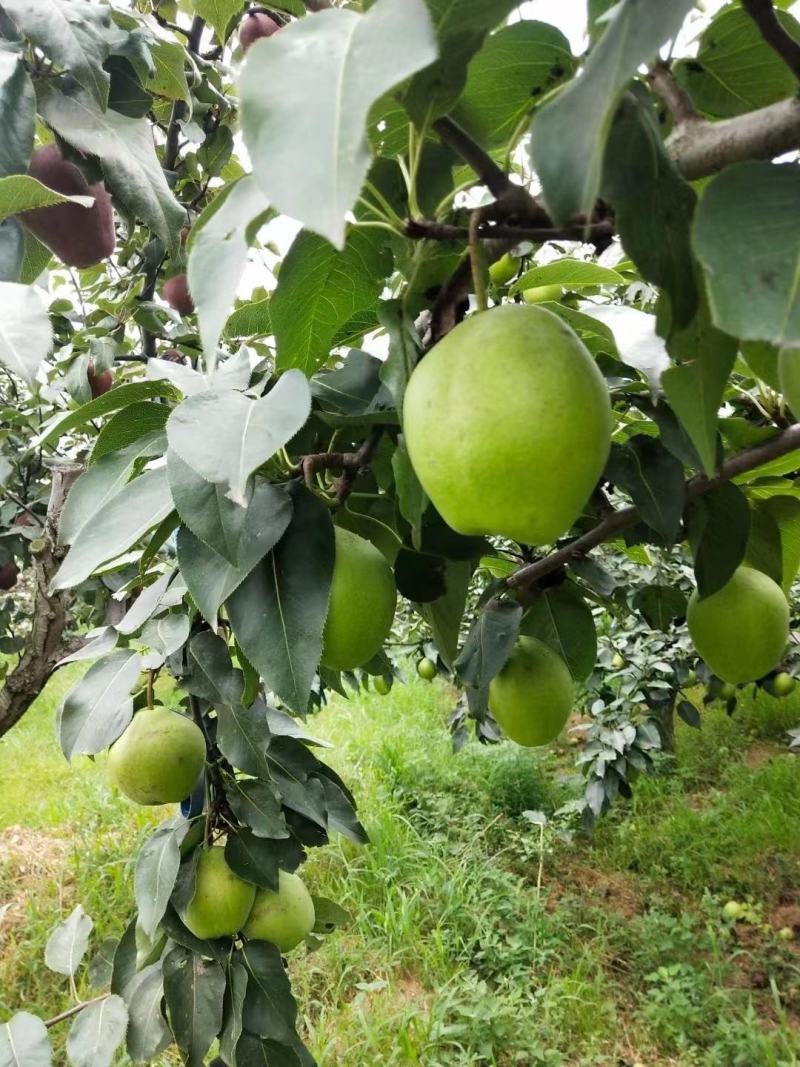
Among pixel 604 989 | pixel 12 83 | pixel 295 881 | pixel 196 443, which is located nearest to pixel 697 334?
pixel 196 443

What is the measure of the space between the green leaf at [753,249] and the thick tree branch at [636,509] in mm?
408

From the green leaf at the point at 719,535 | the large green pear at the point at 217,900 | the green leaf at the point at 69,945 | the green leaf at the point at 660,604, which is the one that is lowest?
the green leaf at the point at 69,945

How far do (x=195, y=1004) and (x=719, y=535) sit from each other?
105 cm

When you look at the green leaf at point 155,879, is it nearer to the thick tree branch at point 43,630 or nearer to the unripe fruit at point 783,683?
the thick tree branch at point 43,630

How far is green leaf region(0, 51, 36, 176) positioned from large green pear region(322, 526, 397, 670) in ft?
1.74

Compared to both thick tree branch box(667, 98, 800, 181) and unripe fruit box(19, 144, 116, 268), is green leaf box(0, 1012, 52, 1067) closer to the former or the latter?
unripe fruit box(19, 144, 116, 268)

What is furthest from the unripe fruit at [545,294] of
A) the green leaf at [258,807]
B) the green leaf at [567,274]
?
the green leaf at [258,807]

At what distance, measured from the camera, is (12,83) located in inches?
33.7

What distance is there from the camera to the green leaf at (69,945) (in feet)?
5.41

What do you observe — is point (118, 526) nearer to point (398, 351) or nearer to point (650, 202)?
point (398, 351)

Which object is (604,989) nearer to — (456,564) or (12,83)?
(456,564)

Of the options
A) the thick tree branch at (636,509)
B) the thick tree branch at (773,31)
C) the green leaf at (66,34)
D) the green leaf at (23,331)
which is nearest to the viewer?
the thick tree branch at (773,31)

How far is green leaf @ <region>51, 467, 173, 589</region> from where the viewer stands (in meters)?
0.64

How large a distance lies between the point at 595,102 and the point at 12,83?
78 centimetres
